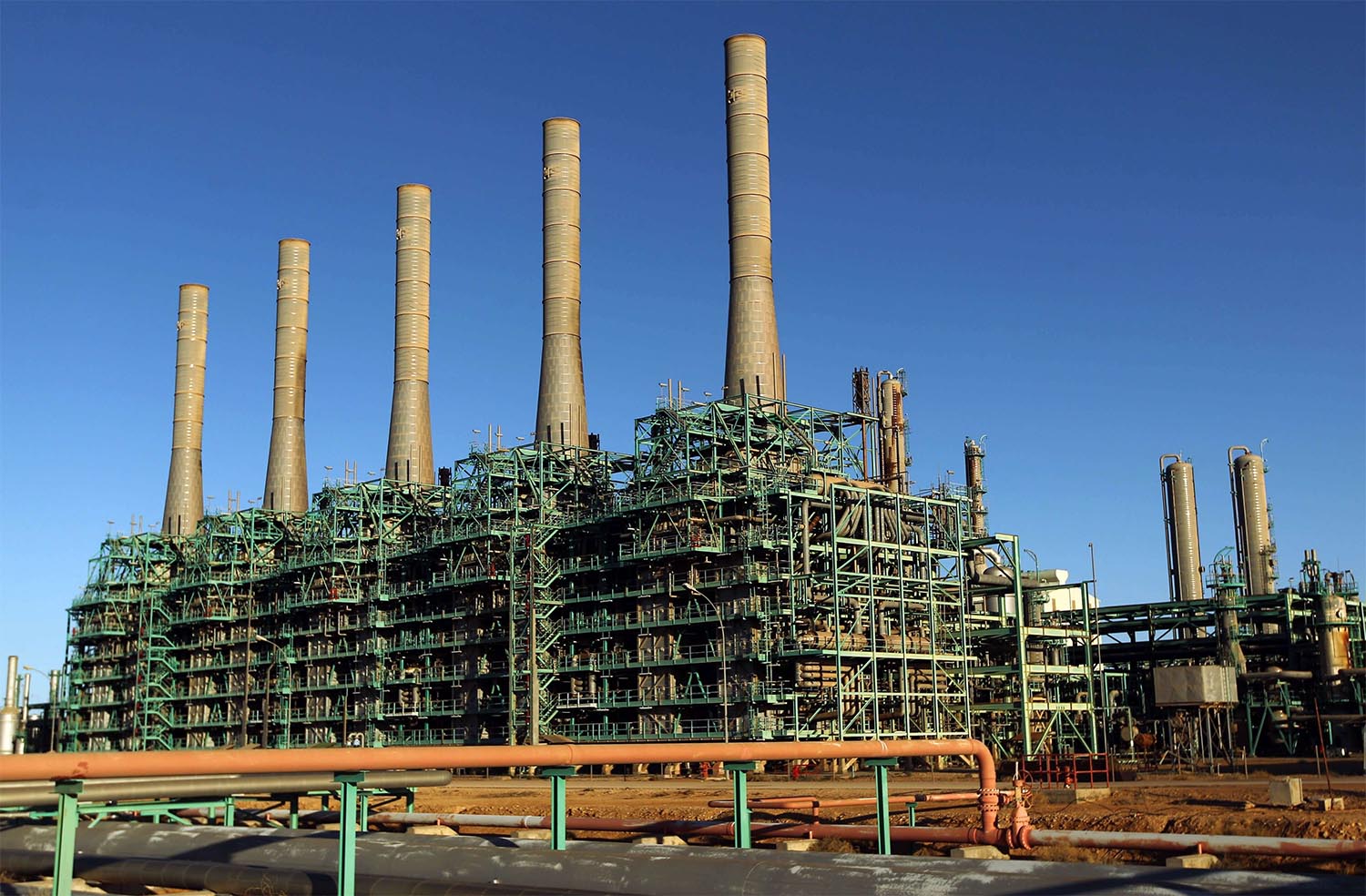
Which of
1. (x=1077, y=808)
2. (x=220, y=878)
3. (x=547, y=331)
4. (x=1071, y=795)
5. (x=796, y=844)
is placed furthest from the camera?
(x=547, y=331)

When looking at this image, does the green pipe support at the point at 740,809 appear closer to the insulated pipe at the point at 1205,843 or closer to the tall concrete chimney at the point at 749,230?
the insulated pipe at the point at 1205,843

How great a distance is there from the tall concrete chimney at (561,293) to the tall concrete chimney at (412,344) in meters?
13.7

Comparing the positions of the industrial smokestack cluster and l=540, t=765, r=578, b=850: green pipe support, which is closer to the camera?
l=540, t=765, r=578, b=850: green pipe support

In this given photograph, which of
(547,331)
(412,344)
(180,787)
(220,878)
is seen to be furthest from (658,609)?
(220,878)

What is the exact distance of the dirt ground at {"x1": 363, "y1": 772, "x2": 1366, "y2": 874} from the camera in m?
27.1

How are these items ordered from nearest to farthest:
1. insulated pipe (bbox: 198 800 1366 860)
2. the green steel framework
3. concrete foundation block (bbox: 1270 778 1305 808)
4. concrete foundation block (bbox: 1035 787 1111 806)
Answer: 1. insulated pipe (bbox: 198 800 1366 860)
2. concrete foundation block (bbox: 1270 778 1305 808)
3. concrete foundation block (bbox: 1035 787 1111 806)
4. the green steel framework

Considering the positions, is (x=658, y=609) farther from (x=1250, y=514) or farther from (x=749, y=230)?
(x=1250, y=514)

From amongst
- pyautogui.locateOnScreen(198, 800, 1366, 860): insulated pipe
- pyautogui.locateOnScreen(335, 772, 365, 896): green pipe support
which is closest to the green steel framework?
pyautogui.locateOnScreen(198, 800, 1366, 860): insulated pipe

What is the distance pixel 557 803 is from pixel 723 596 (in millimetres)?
51853

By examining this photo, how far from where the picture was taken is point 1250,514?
9775 centimetres

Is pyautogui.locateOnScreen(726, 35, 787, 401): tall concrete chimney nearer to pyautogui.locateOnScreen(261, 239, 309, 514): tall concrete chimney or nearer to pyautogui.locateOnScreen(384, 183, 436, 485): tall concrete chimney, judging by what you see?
pyautogui.locateOnScreen(384, 183, 436, 485): tall concrete chimney

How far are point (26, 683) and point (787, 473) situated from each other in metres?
101

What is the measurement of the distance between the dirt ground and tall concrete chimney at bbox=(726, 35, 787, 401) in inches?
1130

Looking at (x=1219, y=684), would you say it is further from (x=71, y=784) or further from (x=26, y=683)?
(x=26, y=683)
